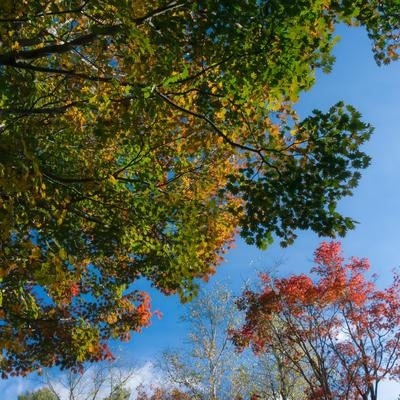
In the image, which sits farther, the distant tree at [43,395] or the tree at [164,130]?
the distant tree at [43,395]

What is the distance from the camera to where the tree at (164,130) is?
15.2 ft

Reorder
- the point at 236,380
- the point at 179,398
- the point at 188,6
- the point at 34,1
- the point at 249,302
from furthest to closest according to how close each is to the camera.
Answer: the point at 179,398 < the point at 236,380 < the point at 249,302 < the point at 188,6 < the point at 34,1

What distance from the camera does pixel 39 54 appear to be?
482 cm

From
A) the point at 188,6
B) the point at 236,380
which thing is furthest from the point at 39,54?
the point at 236,380

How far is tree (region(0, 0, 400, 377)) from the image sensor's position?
15.2 ft

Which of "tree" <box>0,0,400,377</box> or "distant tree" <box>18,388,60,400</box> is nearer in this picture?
"tree" <box>0,0,400,377</box>

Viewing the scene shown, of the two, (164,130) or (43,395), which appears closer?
(164,130)

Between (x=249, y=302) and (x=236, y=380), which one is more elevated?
(x=249, y=302)

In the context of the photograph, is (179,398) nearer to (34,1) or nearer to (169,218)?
(169,218)

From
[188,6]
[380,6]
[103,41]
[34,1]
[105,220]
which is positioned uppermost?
[380,6]

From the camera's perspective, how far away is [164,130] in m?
6.70

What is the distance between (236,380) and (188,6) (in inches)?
890

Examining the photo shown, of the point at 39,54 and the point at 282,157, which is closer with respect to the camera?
the point at 39,54

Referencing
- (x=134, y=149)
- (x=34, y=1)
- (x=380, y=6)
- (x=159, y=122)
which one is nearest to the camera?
(x=34, y=1)
